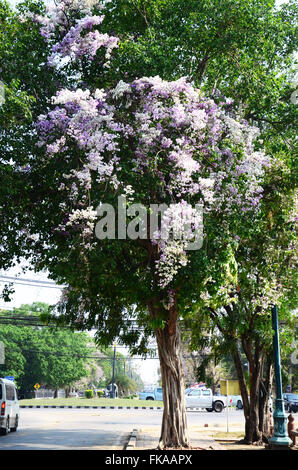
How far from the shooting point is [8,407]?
19.2 m

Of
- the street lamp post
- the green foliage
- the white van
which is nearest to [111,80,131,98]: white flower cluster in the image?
the street lamp post

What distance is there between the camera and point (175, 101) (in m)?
12.8

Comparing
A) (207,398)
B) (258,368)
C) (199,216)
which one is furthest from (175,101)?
(207,398)

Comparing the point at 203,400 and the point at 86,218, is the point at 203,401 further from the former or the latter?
the point at 86,218

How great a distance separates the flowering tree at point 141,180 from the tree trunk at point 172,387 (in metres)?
0.05

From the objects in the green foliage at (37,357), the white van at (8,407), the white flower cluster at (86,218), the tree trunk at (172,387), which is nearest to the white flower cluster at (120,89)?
the white flower cluster at (86,218)

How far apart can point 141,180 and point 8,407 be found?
10.5 metres

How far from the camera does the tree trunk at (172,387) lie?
46.9 ft

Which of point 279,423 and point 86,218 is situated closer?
point 86,218

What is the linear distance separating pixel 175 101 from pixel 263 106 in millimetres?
3067

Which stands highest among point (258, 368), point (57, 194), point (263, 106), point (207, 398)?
point (263, 106)

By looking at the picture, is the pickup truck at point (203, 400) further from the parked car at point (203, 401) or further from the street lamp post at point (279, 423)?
the street lamp post at point (279, 423)

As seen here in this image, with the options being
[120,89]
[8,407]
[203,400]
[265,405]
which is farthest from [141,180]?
[203,400]
